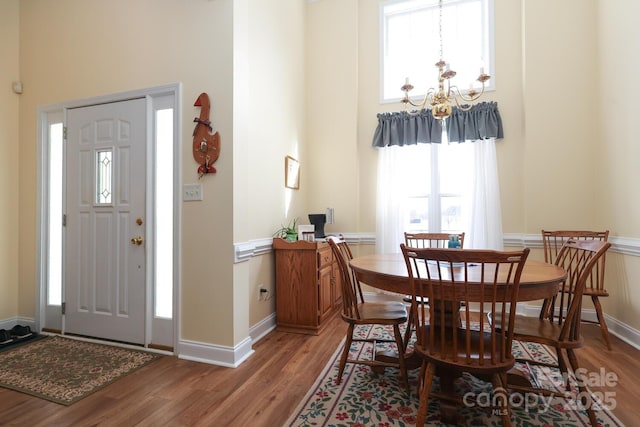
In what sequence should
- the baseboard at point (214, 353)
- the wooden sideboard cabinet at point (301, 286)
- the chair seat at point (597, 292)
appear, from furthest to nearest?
1. the wooden sideboard cabinet at point (301, 286)
2. the chair seat at point (597, 292)
3. the baseboard at point (214, 353)

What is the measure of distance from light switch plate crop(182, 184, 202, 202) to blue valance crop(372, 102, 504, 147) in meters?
2.28

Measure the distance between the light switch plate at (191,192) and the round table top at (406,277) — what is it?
4.18ft

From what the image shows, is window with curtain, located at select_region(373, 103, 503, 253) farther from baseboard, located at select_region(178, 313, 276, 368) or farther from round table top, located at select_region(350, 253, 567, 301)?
baseboard, located at select_region(178, 313, 276, 368)

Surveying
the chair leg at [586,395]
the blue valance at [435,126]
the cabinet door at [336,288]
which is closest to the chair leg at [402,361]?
the chair leg at [586,395]

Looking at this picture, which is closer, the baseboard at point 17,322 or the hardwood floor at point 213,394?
the hardwood floor at point 213,394

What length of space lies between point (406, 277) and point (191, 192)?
170 centimetres

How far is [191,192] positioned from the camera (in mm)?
2354

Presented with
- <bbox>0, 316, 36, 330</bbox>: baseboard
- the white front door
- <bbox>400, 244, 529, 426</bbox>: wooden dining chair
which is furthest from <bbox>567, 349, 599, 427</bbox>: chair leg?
<bbox>0, 316, 36, 330</bbox>: baseboard

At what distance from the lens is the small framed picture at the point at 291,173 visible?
338 cm

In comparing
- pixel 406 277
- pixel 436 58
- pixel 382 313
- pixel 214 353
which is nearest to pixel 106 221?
pixel 214 353

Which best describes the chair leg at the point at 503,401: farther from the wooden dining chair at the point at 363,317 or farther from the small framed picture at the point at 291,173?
the small framed picture at the point at 291,173

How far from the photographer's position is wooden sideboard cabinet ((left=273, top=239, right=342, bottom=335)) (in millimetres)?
2895

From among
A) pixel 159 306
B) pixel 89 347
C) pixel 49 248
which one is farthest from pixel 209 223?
pixel 49 248

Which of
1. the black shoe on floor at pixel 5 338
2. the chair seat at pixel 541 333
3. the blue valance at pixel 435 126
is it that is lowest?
the black shoe on floor at pixel 5 338
